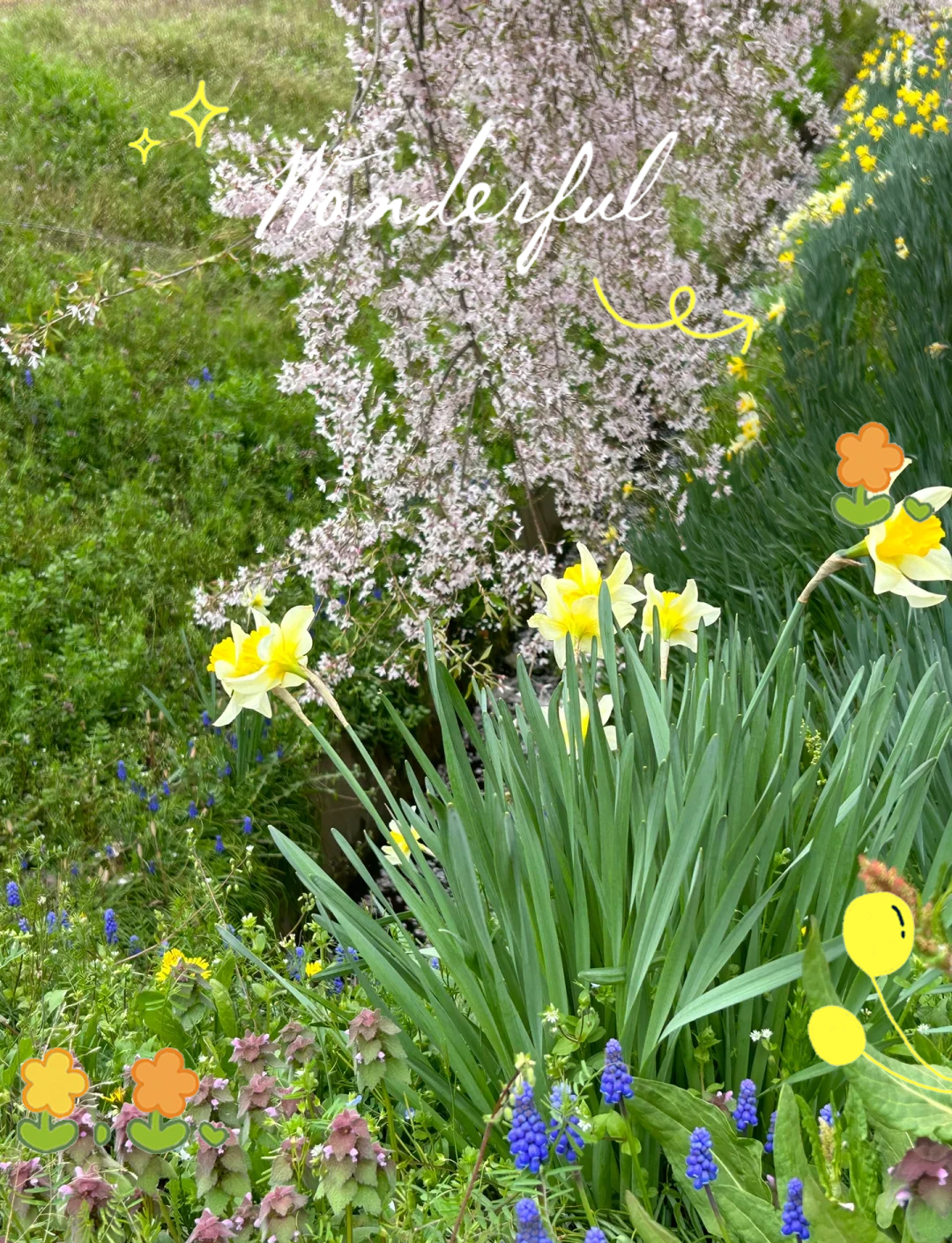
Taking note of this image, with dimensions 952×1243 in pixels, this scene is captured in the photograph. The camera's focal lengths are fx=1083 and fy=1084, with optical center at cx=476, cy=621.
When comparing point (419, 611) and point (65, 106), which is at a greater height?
point (65, 106)

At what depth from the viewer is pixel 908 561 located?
1.45 m

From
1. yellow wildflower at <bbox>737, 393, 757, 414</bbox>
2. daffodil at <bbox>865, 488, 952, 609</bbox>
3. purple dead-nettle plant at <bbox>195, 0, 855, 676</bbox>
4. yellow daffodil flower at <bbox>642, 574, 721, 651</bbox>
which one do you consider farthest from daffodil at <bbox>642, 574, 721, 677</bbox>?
yellow wildflower at <bbox>737, 393, 757, 414</bbox>

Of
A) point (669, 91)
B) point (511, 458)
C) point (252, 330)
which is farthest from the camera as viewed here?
point (252, 330)

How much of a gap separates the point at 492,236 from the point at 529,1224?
2.62 m

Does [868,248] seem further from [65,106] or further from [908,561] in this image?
[65,106]

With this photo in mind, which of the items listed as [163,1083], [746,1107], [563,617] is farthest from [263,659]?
[746,1107]

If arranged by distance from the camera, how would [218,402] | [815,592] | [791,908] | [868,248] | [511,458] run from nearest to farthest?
[791,908]
[815,592]
[868,248]
[511,458]
[218,402]

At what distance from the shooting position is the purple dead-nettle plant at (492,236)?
284 cm

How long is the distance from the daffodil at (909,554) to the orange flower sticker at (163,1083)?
102 centimetres

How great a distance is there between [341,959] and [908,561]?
3.26 ft

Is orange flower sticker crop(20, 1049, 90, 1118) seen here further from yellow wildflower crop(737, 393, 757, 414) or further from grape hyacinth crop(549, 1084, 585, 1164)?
yellow wildflower crop(737, 393, 757, 414)

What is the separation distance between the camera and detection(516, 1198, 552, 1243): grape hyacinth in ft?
3.13

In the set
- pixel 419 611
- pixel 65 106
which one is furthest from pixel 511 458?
pixel 65 106

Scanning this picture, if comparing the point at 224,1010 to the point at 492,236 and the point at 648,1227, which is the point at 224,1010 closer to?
the point at 648,1227
